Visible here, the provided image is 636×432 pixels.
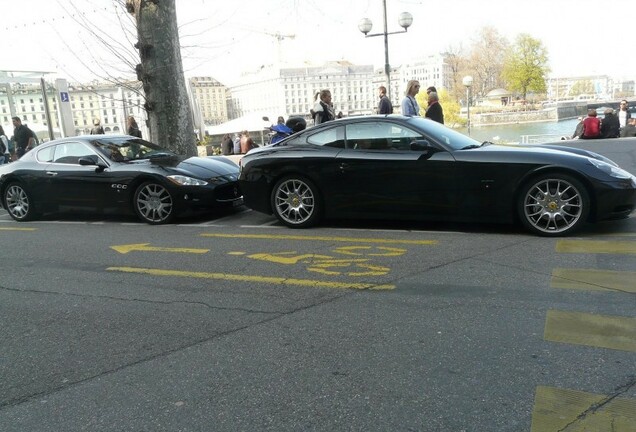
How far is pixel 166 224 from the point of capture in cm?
833

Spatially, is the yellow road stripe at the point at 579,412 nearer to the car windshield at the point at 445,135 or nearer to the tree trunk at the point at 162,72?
the car windshield at the point at 445,135

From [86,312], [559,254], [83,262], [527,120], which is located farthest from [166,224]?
[527,120]

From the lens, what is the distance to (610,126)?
16.1 metres

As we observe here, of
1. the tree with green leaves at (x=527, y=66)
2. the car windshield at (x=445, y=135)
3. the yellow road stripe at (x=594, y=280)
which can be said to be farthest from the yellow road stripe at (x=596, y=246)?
the tree with green leaves at (x=527, y=66)

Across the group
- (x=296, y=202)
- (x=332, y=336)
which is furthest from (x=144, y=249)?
(x=332, y=336)

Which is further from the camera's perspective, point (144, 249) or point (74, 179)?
point (74, 179)

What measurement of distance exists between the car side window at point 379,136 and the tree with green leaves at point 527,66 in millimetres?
88602

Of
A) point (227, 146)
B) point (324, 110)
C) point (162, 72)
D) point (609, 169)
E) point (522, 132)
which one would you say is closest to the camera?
point (609, 169)

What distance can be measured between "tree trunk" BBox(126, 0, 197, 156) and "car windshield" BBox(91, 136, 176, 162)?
2227mm

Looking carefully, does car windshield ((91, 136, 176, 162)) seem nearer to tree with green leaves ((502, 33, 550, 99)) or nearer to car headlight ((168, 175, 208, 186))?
car headlight ((168, 175, 208, 186))

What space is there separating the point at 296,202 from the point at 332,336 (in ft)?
12.5

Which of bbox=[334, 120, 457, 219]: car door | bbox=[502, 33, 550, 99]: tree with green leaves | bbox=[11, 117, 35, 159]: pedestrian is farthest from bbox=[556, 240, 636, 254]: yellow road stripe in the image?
bbox=[502, 33, 550, 99]: tree with green leaves

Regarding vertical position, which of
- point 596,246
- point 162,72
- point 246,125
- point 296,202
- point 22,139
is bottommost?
point 596,246

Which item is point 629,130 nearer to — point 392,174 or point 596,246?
point 596,246
